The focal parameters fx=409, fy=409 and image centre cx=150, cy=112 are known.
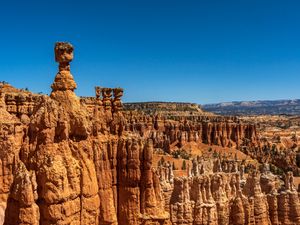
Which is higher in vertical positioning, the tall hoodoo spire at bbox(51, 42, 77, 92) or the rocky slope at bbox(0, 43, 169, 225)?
the tall hoodoo spire at bbox(51, 42, 77, 92)

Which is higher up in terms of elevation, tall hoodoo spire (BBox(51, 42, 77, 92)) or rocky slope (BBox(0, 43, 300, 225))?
tall hoodoo spire (BBox(51, 42, 77, 92))

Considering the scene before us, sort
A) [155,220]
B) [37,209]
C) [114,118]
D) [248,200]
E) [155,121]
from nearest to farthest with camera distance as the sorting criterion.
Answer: [37,209], [155,220], [114,118], [248,200], [155,121]

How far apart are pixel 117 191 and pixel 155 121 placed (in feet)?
283

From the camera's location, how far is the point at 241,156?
8919 cm

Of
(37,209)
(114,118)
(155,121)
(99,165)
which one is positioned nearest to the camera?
(37,209)

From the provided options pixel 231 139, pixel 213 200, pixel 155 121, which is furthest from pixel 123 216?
pixel 231 139

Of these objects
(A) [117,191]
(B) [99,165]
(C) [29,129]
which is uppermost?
(C) [29,129]

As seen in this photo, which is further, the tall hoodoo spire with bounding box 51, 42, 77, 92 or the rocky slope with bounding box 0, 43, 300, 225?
the tall hoodoo spire with bounding box 51, 42, 77, 92

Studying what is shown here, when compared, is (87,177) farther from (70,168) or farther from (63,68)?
(63,68)

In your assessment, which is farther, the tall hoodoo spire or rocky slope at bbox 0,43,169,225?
the tall hoodoo spire

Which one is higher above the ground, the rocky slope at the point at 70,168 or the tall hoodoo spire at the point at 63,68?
the tall hoodoo spire at the point at 63,68

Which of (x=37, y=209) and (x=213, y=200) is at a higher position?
(x=37, y=209)

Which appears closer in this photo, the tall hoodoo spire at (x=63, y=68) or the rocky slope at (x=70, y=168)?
the rocky slope at (x=70, y=168)

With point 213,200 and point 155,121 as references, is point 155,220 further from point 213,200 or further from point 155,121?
point 155,121
